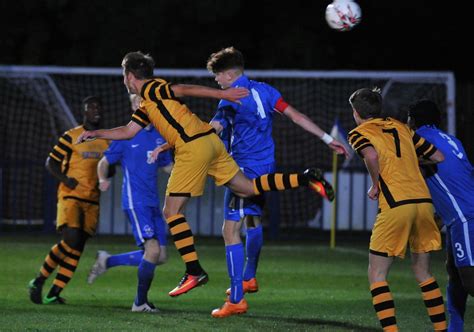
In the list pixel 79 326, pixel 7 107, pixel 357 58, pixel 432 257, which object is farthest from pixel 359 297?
pixel 357 58

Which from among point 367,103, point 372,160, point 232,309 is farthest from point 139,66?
point 372,160

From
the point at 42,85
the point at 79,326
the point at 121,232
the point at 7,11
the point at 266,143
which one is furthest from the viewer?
the point at 7,11

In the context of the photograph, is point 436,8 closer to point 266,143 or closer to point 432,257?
point 432,257

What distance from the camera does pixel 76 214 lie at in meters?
11.6

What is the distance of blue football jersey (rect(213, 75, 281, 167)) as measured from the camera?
10.2 m

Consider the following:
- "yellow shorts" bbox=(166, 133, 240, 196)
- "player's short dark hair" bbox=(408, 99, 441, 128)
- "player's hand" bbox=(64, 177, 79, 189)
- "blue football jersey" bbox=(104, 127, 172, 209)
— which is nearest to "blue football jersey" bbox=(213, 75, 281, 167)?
"yellow shorts" bbox=(166, 133, 240, 196)

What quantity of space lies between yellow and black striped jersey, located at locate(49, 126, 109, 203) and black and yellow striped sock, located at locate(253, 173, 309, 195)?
8.83 ft

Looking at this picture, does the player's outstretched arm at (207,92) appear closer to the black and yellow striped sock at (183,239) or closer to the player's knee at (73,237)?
the black and yellow striped sock at (183,239)

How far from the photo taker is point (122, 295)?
1229 cm

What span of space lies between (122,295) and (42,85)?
10388 millimetres

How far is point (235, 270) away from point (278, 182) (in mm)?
923

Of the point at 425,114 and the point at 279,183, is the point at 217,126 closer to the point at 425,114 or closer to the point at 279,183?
the point at 279,183

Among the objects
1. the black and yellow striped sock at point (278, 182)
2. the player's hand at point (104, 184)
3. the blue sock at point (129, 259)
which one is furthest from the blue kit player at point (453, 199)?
the blue sock at point (129, 259)

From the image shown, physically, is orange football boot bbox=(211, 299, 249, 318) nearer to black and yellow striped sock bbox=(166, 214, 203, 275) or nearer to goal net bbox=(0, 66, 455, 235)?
black and yellow striped sock bbox=(166, 214, 203, 275)
